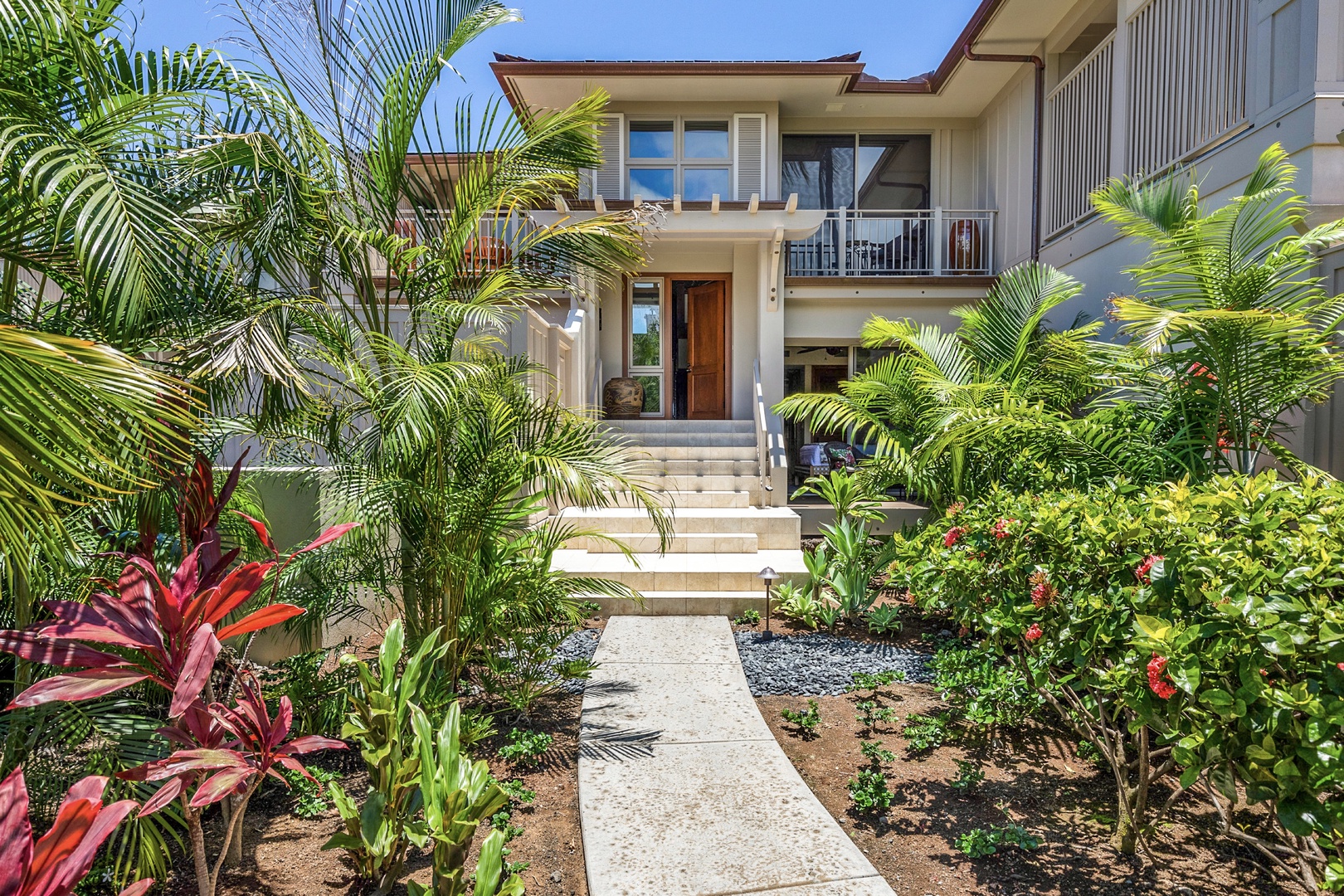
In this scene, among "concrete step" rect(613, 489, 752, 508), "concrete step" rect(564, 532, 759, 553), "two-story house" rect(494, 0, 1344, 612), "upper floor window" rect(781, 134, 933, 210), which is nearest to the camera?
"concrete step" rect(564, 532, 759, 553)

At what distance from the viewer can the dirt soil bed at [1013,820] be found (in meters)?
2.44

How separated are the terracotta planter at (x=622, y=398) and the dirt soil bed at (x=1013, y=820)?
7315mm

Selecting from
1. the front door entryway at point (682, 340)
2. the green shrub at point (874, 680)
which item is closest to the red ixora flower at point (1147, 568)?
the green shrub at point (874, 680)

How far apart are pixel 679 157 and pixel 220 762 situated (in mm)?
10428

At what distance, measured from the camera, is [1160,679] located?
1918 mm

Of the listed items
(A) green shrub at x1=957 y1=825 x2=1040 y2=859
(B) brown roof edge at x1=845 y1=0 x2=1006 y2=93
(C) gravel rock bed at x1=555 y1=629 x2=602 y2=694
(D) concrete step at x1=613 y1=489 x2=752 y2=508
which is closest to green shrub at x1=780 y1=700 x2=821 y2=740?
(A) green shrub at x1=957 y1=825 x2=1040 y2=859

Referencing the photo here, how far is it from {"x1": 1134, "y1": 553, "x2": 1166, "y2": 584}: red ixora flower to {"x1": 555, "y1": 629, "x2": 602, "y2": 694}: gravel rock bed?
3.06 metres

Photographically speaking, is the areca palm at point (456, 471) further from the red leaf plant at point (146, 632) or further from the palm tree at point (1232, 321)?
the palm tree at point (1232, 321)

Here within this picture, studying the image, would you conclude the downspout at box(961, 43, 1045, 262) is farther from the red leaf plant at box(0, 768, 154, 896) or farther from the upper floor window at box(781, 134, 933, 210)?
the red leaf plant at box(0, 768, 154, 896)

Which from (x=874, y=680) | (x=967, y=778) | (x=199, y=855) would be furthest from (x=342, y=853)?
(x=874, y=680)

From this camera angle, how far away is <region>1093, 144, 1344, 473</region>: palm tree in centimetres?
375

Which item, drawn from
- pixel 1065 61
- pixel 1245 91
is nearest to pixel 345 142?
pixel 1245 91

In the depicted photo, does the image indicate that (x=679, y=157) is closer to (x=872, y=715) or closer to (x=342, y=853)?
(x=872, y=715)

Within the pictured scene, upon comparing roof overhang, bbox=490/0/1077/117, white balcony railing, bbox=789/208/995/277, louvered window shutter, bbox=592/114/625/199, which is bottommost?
white balcony railing, bbox=789/208/995/277
